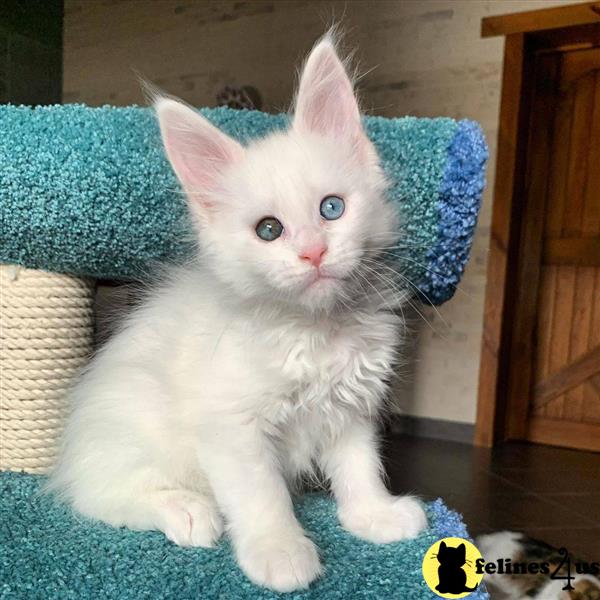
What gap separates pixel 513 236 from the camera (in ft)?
10.9

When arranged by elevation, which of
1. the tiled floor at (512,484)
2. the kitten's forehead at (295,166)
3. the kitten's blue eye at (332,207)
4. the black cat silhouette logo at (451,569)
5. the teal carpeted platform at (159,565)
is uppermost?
the kitten's forehead at (295,166)

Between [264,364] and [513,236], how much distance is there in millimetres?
2669

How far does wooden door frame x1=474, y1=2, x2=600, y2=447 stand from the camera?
10.5 feet

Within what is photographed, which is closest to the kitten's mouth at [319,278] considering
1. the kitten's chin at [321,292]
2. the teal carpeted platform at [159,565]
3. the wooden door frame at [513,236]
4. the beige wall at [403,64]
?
the kitten's chin at [321,292]

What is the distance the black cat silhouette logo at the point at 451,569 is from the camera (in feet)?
2.71

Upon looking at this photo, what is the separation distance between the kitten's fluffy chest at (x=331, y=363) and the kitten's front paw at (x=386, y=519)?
0.14 meters

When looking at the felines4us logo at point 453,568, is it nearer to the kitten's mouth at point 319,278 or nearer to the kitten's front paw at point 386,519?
the kitten's front paw at point 386,519

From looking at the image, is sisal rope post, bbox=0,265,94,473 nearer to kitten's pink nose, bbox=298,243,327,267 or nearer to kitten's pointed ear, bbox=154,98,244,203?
kitten's pointed ear, bbox=154,98,244,203

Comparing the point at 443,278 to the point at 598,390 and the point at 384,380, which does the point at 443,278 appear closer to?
the point at 384,380

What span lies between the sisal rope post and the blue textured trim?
69 centimetres

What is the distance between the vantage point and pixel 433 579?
0.84m

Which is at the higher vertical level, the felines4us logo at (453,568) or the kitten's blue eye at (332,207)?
the kitten's blue eye at (332,207)

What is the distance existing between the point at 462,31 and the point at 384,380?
2821 mm

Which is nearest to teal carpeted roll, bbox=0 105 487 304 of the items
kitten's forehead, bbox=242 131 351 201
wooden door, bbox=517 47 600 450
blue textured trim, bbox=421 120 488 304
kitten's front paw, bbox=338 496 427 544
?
blue textured trim, bbox=421 120 488 304
